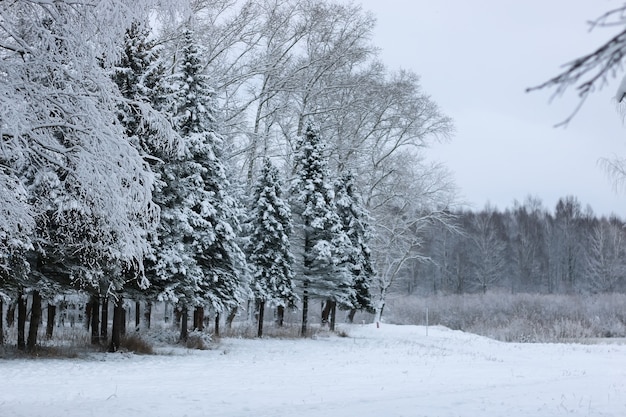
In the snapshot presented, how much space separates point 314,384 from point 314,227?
17317 millimetres

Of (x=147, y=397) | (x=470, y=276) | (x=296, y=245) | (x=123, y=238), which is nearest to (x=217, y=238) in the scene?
(x=296, y=245)

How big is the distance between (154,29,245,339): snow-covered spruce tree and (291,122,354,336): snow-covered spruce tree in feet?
23.8

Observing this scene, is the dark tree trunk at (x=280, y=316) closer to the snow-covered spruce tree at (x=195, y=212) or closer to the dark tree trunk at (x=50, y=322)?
the snow-covered spruce tree at (x=195, y=212)

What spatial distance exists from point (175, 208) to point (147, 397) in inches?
387

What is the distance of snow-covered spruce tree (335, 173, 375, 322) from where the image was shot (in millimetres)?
34406

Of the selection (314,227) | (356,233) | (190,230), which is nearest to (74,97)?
(190,230)

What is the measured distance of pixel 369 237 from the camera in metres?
36.7

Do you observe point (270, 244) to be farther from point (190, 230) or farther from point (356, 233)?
point (190, 230)

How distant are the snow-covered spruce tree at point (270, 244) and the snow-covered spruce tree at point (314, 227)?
69.9 inches

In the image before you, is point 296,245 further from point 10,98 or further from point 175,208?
point 10,98

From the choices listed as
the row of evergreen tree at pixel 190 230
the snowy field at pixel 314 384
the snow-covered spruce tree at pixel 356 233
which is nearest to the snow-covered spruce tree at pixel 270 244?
the row of evergreen tree at pixel 190 230

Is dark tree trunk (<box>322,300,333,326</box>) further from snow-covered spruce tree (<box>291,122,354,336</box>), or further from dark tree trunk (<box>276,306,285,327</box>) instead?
snow-covered spruce tree (<box>291,122,354,336</box>)

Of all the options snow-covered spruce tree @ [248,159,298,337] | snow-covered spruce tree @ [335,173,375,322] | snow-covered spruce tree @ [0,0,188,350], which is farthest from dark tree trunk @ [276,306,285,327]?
snow-covered spruce tree @ [0,0,188,350]

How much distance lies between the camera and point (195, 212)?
2111 cm
